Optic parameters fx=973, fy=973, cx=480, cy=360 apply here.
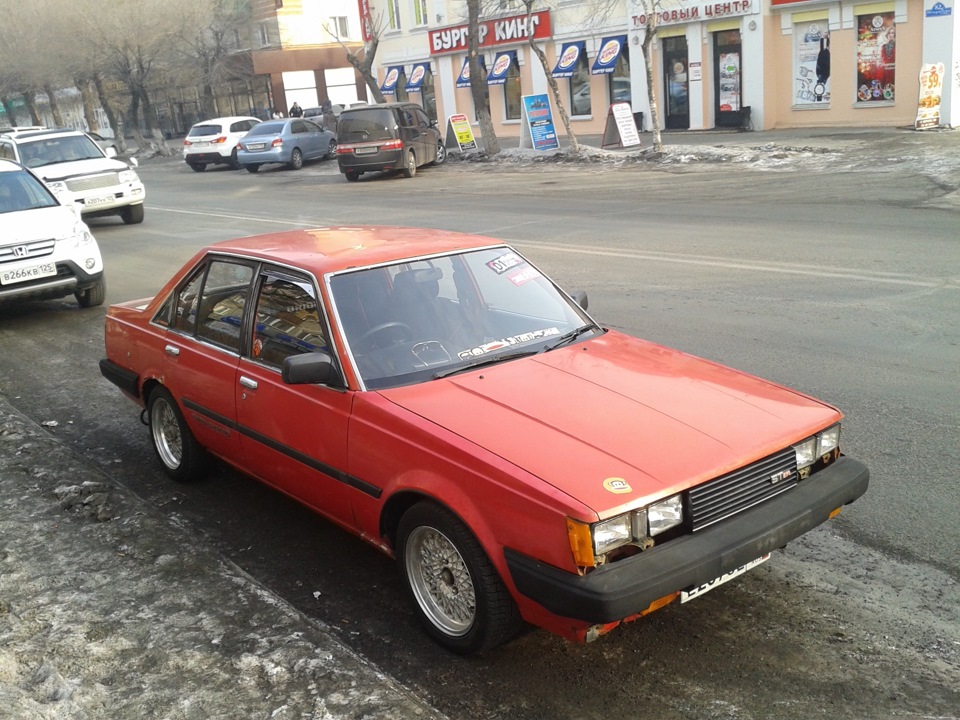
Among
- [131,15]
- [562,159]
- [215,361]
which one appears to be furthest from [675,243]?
[131,15]

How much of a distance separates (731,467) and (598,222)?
1179 cm

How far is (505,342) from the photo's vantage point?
15.1 feet

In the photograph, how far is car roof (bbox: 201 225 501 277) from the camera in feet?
15.5

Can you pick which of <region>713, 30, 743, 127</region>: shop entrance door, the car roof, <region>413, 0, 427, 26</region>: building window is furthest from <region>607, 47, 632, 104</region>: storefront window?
the car roof

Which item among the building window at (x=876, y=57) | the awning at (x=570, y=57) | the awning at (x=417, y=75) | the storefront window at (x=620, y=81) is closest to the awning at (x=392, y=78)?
the awning at (x=417, y=75)

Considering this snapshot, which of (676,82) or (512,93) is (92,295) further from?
(512,93)

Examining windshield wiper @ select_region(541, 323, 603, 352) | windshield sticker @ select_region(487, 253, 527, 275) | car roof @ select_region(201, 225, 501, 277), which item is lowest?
windshield wiper @ select_region(541, 323, 603, 352)

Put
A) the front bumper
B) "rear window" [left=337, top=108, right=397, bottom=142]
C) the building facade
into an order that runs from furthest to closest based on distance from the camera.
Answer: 1. "rear window" [left=337, top=108, right=397, bottom=142]
2. the building facade
3. the front bumper

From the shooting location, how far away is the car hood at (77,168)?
709 inches

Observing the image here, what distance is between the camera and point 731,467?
Answer: 3.54 metres

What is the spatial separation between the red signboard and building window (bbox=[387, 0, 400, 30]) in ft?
11.4

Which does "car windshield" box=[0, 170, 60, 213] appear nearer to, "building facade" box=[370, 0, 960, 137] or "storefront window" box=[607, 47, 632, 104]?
"building facade" box=[370, 0, 960, 137]

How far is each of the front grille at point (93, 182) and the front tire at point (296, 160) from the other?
1324cm

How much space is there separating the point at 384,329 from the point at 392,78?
39.6 meters
